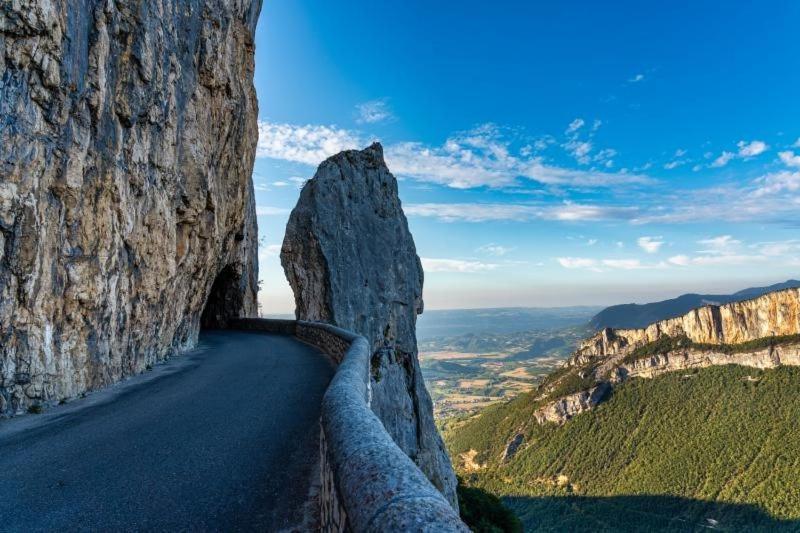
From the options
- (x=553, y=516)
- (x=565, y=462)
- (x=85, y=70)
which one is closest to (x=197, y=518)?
(x=85, y=70)

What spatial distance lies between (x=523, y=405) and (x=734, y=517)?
2314 inches

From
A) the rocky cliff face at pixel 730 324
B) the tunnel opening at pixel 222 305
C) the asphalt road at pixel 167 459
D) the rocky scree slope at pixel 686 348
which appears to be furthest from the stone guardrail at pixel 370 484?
the rocky cliff face at pixel 730 324

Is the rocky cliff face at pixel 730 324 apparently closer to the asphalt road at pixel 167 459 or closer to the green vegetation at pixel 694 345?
the green vegetation at pixel 694 345

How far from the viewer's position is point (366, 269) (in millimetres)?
33531

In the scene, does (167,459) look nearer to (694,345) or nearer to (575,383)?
(575,383)

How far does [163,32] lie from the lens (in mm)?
14797

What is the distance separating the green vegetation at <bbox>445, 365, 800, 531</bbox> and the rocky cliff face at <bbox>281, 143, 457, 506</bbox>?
2463 inches

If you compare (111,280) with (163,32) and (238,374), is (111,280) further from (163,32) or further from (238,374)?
(163,32)

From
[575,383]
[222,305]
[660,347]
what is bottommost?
[575,383]

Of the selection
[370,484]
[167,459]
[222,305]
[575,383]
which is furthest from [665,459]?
[370,484]

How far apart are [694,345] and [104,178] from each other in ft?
440

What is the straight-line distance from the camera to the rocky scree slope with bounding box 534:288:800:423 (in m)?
101

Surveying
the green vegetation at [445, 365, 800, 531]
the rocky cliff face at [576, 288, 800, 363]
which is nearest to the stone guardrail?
the green vegetation at [445, 365, 800, 531]

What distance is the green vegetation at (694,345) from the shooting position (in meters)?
99.6
